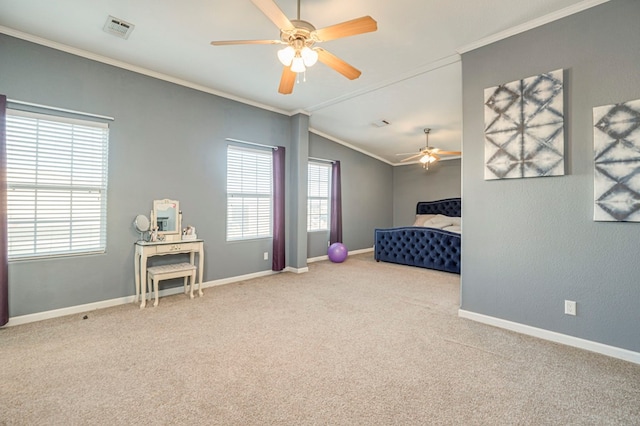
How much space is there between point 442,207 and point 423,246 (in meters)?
2.44

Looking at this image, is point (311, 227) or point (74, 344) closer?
point (74, 344)

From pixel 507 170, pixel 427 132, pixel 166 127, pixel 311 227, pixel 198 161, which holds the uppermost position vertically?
pixel 427 132

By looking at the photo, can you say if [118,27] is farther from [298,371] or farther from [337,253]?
[337,253]

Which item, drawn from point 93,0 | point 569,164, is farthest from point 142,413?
point 569,164

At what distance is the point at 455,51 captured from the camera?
321cm

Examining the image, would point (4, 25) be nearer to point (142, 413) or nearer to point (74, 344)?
point (74, 344)

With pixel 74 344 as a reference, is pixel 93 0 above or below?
above

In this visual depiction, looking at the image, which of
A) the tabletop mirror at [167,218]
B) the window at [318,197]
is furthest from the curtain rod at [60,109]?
the window at [318,197]

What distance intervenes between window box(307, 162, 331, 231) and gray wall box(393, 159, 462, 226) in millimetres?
Answer: 2716

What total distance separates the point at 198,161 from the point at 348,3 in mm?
2842

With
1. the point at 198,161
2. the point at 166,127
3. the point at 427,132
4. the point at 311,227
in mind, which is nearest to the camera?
the point at 166,127

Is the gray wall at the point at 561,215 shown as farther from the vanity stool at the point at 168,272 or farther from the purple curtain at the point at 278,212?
the vanity stool at the point at 168,272

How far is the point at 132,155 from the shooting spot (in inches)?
143

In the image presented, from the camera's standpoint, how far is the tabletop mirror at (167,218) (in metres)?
3.79
